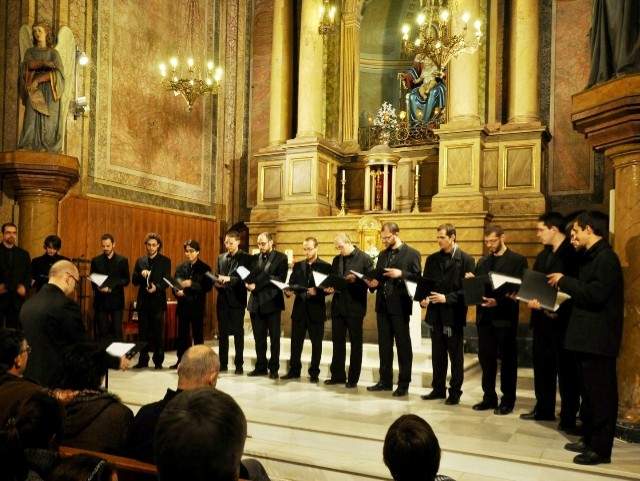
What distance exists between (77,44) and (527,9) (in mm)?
6143

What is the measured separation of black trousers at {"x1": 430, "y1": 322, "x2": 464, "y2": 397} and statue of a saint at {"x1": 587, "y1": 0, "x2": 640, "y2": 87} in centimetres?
222

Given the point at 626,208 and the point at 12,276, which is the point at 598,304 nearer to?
the point at 626,208

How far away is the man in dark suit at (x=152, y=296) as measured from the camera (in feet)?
22.4

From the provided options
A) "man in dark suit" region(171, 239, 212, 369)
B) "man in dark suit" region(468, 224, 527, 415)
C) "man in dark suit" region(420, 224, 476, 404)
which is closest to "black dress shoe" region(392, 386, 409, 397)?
"man in dark suit" region(420, 224, 476, 404)

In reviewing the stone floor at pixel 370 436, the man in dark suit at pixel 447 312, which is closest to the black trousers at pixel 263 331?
the stone floor at pixel 370 436

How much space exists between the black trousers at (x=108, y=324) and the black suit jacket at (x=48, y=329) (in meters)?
3.30

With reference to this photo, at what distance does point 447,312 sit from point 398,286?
22.7 inches

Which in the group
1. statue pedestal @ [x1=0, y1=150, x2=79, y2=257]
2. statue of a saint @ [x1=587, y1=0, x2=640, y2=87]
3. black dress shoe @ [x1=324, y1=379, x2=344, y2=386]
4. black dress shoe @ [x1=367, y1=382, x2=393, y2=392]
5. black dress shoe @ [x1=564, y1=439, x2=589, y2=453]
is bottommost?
black dress shoe @ [x1=324, y1=379, x2=344, y2=386]

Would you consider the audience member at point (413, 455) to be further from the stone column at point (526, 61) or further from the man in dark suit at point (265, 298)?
the stone column at point (526, 61)

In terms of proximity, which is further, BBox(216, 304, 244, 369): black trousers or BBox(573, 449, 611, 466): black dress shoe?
BBox(216, 304, 244, 369): black trousers

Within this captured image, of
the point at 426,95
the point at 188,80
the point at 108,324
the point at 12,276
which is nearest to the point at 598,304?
the point at 108,324

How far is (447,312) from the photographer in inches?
205

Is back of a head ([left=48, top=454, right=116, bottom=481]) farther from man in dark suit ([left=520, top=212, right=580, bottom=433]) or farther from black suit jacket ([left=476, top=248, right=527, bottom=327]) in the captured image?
black suit jacket ([left=476, top=248, right=527, bottom=327])

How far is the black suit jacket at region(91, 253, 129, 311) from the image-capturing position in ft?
22.3
